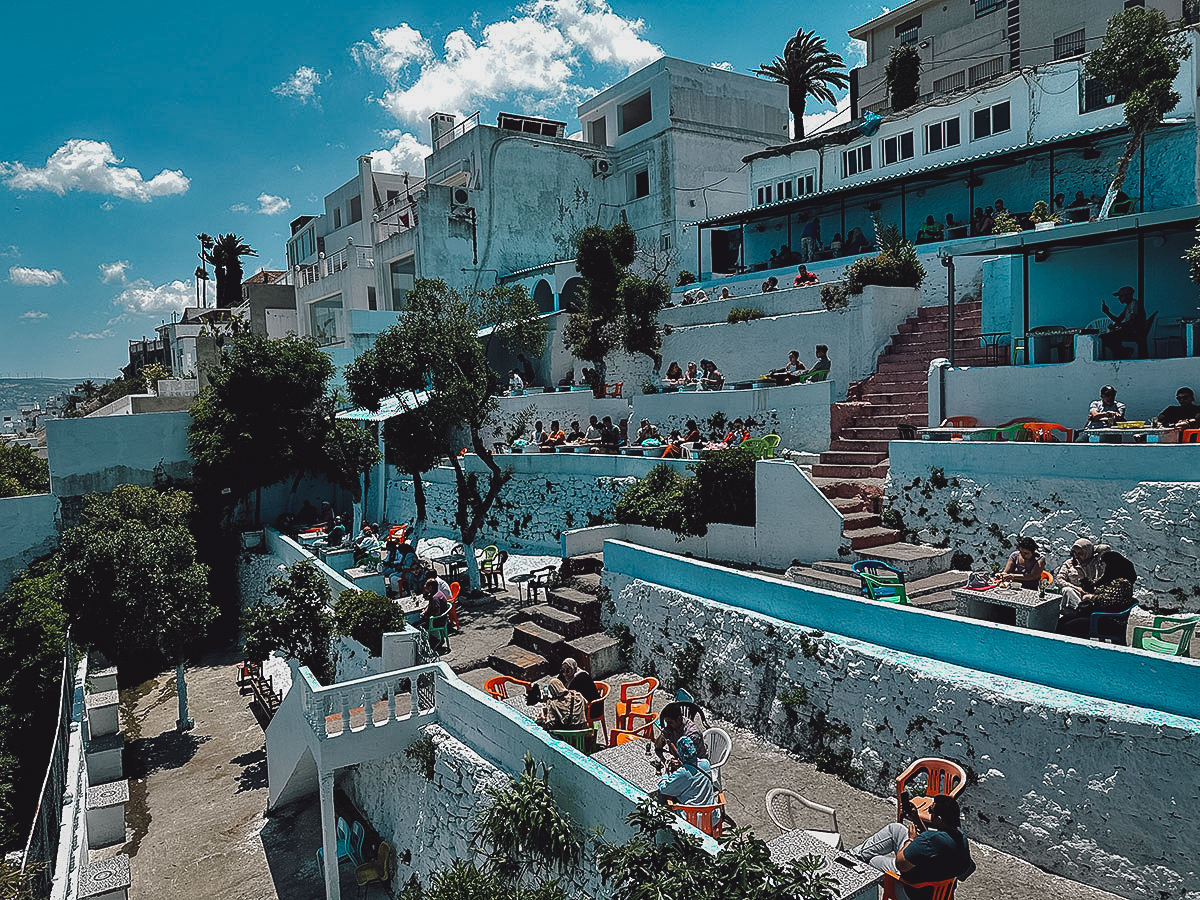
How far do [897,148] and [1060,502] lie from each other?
18.1 metres

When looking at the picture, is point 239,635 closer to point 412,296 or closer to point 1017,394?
point 412,296

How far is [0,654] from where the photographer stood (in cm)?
1769

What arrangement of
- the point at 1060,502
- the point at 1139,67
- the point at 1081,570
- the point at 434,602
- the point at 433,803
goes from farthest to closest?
the point at 1139,67 → the point at 434,602 → the point at 1060,502 → the point at 433,803 → the point at 1081,570

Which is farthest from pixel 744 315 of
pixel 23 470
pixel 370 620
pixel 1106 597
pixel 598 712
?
pixel 23 470

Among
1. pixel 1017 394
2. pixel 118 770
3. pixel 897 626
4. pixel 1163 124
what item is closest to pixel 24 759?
pixel 118 770

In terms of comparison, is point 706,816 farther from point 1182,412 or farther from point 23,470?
point 23,470

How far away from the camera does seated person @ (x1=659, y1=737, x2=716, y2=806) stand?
6297 mm

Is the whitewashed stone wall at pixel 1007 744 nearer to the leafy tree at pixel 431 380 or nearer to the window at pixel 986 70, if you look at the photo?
the leafy tree at pixel 431 380

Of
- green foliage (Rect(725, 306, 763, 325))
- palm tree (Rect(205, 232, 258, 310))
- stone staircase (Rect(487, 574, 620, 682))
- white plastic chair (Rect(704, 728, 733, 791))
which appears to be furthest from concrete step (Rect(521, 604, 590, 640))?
palm tree (Rect(205, 232, 258, 310))

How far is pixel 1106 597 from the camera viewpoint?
6.98 metres

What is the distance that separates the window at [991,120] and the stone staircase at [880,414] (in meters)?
8.11

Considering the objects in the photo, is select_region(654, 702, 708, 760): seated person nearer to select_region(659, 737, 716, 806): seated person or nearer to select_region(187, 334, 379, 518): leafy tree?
select_region(659, 737, 716, 806): seated person

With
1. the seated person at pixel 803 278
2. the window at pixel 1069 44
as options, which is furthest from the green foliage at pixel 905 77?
the seated person at pixel 803 278

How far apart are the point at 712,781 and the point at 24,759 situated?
17127 millimetres
